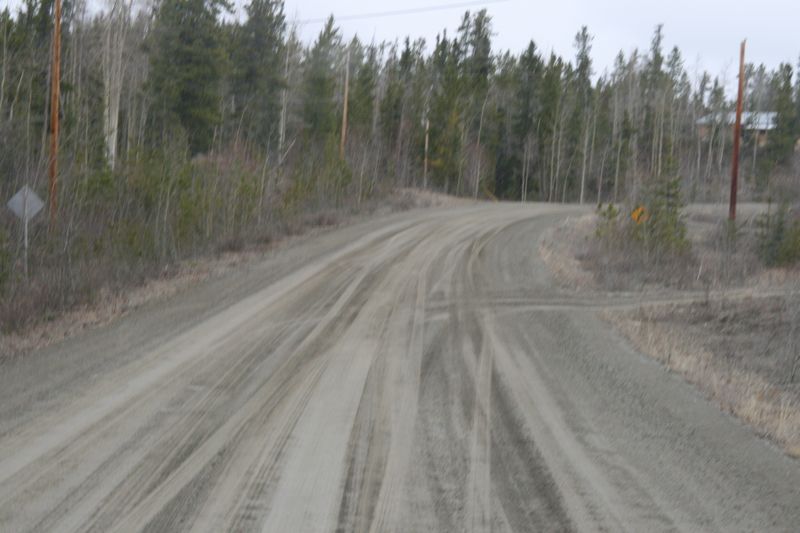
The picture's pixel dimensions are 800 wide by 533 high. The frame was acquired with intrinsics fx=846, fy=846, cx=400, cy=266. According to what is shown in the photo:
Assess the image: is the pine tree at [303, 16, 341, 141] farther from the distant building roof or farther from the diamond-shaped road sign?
the distant building roof

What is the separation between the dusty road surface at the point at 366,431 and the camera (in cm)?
613

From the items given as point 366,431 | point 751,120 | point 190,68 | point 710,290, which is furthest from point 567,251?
point 751,120

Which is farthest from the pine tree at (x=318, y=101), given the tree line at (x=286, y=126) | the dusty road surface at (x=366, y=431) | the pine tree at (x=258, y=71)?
the dusty road surface at (x=366, y=431)

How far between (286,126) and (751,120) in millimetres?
54233

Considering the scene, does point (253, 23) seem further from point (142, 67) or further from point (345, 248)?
point (345, 248)

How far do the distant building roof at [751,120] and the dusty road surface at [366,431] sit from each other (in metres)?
84.0

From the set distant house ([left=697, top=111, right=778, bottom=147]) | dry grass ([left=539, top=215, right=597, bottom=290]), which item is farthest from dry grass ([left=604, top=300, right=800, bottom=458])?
distant house ([left=697, top=111, right=778, bottom=147])

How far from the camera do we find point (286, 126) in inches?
2406

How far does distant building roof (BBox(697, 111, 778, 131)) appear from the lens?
89.9 m

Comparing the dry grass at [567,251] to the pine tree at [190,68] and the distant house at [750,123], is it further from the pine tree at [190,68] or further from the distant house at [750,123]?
the distant house at [750,123]

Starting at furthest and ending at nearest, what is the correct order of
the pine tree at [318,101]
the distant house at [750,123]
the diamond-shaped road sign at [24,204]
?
the distant house at [750,123] < the pine tree at [318,101] < the diamond-shaped road sign at [24,204]

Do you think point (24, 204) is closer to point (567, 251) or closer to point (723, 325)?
point (723, 325)

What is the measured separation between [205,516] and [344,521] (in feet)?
3.18

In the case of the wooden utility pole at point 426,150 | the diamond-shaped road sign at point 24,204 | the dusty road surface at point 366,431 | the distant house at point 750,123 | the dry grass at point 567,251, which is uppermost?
the distant house at point 750,123
